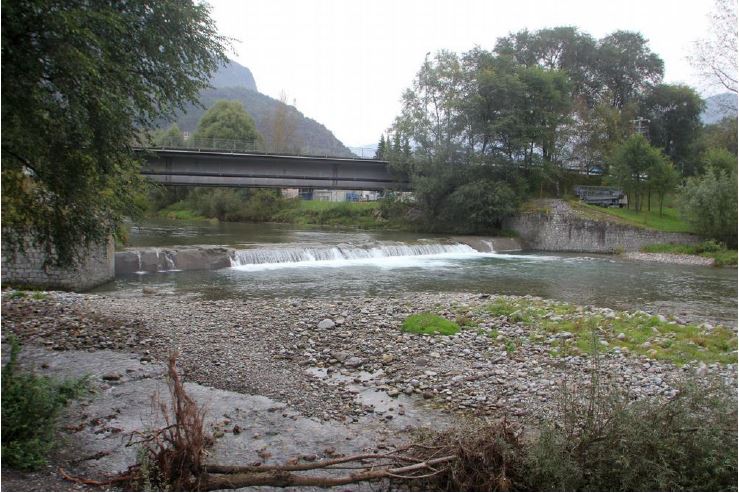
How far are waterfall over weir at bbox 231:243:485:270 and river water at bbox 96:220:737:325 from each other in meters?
0.05

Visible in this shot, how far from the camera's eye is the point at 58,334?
31.7 ft

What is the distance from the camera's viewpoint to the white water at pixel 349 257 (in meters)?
25.0

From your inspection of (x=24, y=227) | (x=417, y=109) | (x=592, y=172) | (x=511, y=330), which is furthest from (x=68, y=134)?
(x=592, y=172)

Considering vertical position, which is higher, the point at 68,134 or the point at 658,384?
the point at 68,134

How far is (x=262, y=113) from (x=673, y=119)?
71085mm

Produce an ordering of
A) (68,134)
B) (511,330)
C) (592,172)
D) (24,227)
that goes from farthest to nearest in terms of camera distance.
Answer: (592,172)
(511,330)
(24,227)
(68,134)

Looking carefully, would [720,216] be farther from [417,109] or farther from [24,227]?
[24,227]

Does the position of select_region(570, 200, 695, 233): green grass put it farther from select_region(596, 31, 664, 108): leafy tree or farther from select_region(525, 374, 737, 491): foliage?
select_region(525, 374, 737, 491): foliage

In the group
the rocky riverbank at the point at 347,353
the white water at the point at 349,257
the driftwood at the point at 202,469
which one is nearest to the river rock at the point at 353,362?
the rocky riverbank at the point at 347,353

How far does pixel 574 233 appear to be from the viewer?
125 feet

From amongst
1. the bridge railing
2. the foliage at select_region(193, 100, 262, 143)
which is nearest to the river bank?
the bridge railing

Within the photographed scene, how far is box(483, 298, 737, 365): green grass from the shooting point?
367 inches

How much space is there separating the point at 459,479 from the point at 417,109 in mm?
43511

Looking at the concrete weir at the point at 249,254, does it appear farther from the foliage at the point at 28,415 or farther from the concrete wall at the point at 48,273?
the foliage at the point at 28,415
